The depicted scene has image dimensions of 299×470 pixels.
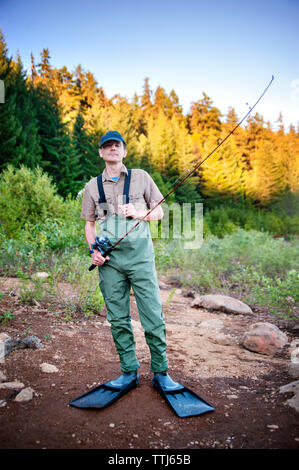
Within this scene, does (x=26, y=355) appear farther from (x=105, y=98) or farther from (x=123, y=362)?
(x=105, y=98)

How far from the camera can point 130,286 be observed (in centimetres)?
240

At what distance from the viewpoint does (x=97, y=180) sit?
247cm

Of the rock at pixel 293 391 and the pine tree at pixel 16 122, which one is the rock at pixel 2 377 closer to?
the rock at pixel 293 391

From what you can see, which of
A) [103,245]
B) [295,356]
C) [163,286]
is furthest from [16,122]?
[295,356]

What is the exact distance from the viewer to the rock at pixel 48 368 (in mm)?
2640

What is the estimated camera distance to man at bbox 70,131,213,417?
2.34 m

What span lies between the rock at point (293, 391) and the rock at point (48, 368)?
189 cm

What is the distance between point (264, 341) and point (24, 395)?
2538mm

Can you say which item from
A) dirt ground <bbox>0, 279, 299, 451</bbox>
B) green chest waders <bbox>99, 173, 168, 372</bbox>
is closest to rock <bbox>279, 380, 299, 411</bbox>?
dirt ground <bbox>0, 279, 299, 451</bbox>

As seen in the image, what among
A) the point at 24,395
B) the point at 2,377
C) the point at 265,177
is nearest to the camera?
the point at 24,395

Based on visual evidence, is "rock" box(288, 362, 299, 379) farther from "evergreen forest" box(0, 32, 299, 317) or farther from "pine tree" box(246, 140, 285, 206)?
"pine tree" box(246, 140, 285, 206)

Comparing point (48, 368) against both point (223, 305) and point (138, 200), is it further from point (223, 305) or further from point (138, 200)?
point (223, 305)
